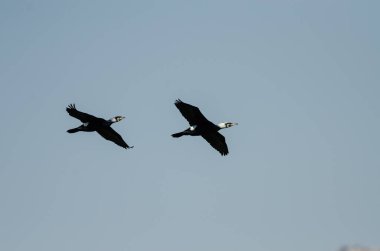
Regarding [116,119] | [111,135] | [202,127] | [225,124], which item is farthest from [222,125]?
[111,135]

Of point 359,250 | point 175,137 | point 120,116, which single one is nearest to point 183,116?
point 175,137

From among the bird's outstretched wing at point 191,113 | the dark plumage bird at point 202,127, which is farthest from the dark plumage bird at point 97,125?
the bird's outstretched wing at point 191,113

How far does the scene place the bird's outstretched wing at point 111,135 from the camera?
72.1 m

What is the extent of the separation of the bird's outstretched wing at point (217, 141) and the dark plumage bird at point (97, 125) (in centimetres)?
782

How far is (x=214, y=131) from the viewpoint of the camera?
69.1 meters

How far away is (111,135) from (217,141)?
30.9 feet

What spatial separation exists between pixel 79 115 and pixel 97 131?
3576mm

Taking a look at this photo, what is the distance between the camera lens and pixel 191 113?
6606cm

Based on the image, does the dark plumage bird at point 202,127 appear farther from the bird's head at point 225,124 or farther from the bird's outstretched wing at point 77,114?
the bird's outstretched wing at point 77,114

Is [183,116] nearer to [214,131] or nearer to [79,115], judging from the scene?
[214,131]

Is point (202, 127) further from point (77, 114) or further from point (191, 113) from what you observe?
point (77, 114)

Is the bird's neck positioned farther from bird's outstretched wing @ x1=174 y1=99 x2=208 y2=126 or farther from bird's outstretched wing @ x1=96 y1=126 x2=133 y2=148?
bird's outstretched wing @ x1=96 y1=126 x2=133 y2=148

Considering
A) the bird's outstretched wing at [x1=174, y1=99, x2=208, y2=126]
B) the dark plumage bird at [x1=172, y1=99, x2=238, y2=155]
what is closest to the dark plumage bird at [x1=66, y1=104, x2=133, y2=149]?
the dark plumage bird at [x1=172, y1=99, x2=238, y2=155]

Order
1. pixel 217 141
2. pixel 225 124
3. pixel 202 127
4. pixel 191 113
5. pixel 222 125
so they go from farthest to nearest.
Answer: pixel 217 141 < pixel 225 124 < pixel 222 125 < pixel 202 127 < pixel 191 113
